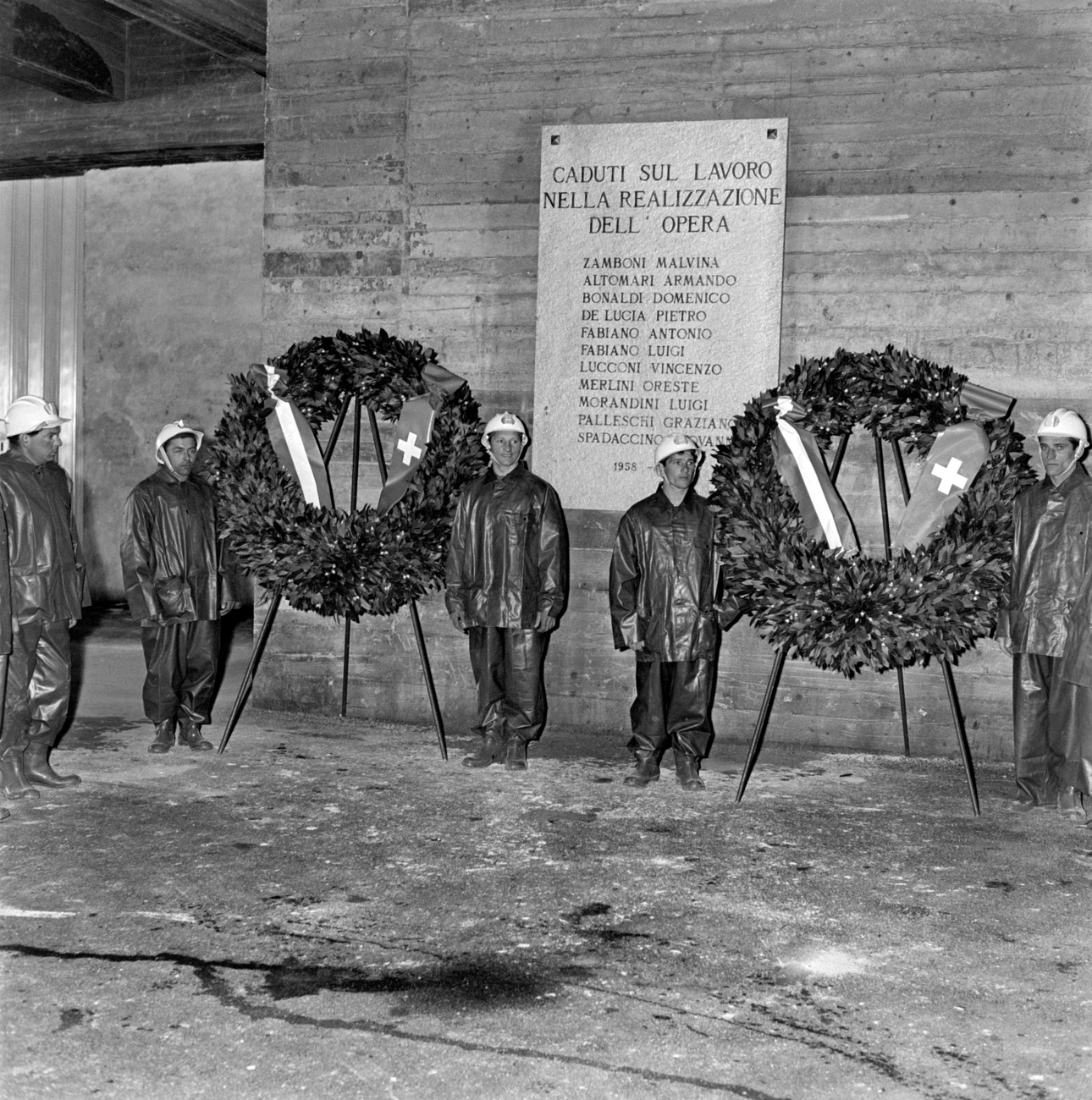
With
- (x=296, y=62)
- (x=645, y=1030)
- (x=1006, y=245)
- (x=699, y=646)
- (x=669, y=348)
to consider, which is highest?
(x=296, y=62)

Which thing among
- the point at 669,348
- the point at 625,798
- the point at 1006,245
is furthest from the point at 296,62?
the point at 625,798

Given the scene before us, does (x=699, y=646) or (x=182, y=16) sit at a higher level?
(x=182, y=16)

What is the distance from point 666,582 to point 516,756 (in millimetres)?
1159

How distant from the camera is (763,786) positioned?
21.5 ft

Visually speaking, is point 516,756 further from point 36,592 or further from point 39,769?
point 36,592

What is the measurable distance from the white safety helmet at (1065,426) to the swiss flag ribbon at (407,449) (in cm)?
290

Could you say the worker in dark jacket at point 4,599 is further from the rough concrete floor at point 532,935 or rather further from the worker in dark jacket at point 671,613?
the worker in dark jacket at point 671,613

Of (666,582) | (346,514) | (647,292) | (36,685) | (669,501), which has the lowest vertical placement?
(36,685)

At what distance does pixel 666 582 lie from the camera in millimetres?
6383

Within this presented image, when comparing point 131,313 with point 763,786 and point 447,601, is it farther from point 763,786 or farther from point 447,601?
point 763,786

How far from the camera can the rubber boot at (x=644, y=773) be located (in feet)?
21.3

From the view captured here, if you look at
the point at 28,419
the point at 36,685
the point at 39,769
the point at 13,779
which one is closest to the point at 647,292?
the point at 28,419

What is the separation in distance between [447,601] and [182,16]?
4.16 metres

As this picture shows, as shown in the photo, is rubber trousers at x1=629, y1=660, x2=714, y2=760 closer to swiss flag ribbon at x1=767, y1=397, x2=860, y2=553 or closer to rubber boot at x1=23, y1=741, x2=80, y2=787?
swiss flag ribbon at x1=767, y1=397, x2=860, y2=553
